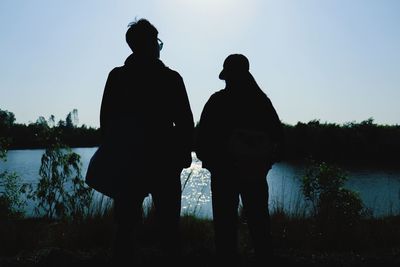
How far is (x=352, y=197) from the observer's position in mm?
6648

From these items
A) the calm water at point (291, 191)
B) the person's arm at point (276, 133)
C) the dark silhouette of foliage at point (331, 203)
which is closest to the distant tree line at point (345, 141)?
the calm water at point (291, 191)

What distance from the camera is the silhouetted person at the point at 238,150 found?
268 centimetres

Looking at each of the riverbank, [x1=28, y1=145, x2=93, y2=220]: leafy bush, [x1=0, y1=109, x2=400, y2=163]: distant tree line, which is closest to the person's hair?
the riverbank

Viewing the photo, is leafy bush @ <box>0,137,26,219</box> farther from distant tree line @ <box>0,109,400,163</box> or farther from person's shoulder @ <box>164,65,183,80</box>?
distant tree line @ <box>0,109,400,163</box>

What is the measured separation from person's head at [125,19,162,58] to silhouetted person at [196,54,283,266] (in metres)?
0.66

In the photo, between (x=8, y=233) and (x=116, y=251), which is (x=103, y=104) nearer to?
(x=116, y=251)

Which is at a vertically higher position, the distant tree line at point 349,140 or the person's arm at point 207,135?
the distant tree line at point 349,140

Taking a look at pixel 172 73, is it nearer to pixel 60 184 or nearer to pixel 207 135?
pixel 207 135

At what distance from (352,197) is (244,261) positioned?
162 inches

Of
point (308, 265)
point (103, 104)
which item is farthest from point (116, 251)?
point (308, 265)

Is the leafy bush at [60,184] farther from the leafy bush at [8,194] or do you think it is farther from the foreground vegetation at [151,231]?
the leafy bush at [8,194]

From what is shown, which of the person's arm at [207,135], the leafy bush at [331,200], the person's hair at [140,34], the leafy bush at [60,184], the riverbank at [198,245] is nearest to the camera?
the person's hair at [140,34]

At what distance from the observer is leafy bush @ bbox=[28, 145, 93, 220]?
6.13 m

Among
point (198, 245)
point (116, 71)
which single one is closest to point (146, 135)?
point (116, 71)
